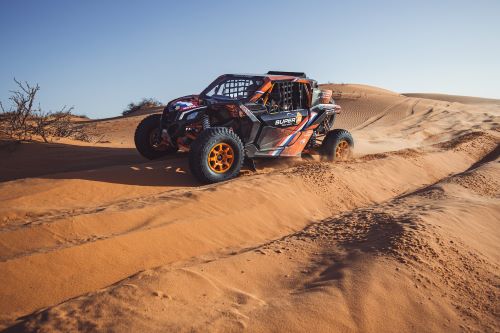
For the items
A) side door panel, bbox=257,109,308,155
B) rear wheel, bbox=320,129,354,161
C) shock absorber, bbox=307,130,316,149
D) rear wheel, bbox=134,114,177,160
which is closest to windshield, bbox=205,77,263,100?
side door panel, bbox=257,109,308,155

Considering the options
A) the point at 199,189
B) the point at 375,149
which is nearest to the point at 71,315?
Answer: the point at 199,189

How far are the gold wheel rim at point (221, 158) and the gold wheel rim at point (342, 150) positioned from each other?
2811 millimetres

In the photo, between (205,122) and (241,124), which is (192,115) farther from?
(241,124)

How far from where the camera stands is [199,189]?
585cm

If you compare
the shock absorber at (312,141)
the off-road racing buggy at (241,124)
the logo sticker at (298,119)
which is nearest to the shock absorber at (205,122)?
the off-road racing buggy at (241,124)

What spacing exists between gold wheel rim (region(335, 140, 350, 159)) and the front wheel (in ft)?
8.95

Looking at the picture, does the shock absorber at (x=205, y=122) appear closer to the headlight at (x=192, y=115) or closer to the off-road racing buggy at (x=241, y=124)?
the off-road racing buggy at (x=241, y=124)

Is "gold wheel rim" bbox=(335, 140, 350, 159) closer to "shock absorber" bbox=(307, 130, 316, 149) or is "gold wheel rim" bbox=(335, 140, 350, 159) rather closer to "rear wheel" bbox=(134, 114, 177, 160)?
"shock absorber" bbox=(307, 130, 316, 149)

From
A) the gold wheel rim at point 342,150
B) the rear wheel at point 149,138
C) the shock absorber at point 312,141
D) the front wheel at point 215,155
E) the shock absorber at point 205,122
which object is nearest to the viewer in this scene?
the front wheel at point 215,155

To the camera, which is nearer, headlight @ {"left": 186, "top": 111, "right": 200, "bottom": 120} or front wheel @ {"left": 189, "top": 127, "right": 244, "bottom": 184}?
front wheel @ {"left": 189, "top": 127, "right": 244, "bottom": 184}

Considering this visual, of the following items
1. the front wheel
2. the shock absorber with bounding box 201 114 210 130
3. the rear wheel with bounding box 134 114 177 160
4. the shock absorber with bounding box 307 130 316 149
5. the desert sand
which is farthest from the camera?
the shock absorber with bounding box 307 130 316 149

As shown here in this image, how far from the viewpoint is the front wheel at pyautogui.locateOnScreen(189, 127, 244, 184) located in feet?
20.2

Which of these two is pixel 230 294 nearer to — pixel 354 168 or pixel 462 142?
pixel 354 168

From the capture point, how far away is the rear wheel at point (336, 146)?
8312mm
